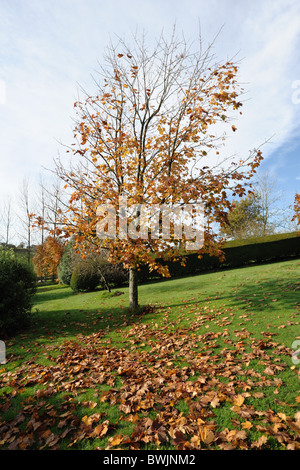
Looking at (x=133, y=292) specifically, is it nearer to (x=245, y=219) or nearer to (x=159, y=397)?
(x=159, y=397)

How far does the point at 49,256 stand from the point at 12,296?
63.2ft

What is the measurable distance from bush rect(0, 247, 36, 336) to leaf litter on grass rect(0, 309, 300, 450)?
2797 mm

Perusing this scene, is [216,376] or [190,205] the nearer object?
[216,376]

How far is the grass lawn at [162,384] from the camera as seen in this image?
275 cm

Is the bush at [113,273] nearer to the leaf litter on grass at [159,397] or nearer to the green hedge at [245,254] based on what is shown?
the green hedge at [245,254]

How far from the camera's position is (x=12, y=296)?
7.65 metres

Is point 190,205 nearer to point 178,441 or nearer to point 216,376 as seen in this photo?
point 216,376

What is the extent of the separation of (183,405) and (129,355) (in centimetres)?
210

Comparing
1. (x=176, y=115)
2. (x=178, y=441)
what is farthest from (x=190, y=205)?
(x=178, y=441)

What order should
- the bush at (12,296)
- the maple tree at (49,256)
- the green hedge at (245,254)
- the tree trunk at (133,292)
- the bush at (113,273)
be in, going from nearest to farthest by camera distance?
the bush at (12,296), the tree trunk at (133,292), the bush at (113,273), the green hedge at (245,254), the maple tree at (49,256)

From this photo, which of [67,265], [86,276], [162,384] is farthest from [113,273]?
[162,384]

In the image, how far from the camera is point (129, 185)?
7586 millimetres

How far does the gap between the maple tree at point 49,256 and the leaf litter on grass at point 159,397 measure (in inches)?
755

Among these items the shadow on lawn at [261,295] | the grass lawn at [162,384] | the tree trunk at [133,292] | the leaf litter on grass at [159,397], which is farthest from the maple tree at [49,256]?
the leaf litter on grass at [159,397]
